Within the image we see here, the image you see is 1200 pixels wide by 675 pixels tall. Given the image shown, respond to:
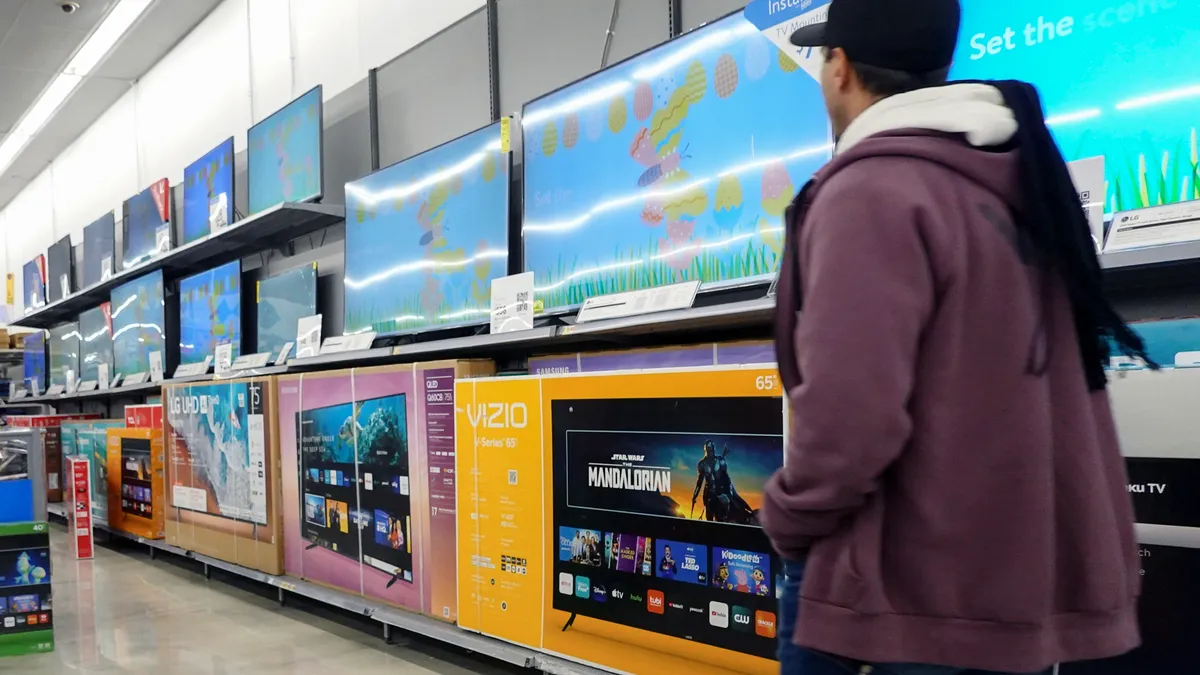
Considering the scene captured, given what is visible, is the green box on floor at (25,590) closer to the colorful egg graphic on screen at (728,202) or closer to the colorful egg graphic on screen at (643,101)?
A: the colorful egg graphic on screen at (643,101)

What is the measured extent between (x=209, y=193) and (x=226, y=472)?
2.30 m

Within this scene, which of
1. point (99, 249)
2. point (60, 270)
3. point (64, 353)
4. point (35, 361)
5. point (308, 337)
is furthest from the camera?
point (35, 361)

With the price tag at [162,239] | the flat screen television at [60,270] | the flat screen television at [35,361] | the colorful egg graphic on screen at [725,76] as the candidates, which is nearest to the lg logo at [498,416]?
the colorful egg graphic on screen at [725,76]

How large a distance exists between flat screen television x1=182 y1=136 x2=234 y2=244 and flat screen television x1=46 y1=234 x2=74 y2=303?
3.61 meters

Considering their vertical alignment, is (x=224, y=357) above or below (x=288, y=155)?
below

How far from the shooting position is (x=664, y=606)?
7.01 feet

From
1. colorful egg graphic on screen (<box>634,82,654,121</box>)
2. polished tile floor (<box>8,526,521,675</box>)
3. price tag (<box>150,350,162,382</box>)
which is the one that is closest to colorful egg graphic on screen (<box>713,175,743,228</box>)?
colorful egg graphic on screen (<box>634,82,654,121</box>)

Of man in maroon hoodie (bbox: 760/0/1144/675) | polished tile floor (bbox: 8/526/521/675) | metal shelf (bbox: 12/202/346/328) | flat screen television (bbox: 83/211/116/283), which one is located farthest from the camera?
flat screen television (bbox: 83/211/116/283)

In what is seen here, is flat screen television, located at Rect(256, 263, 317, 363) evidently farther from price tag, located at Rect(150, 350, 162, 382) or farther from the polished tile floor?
price tag, located at Rect(150, 350, 162, 382)

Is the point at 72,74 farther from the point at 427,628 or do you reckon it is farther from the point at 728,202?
the point at 728,202

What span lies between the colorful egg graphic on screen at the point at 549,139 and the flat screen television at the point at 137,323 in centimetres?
459

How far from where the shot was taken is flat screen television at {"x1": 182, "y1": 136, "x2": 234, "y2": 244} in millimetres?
5637

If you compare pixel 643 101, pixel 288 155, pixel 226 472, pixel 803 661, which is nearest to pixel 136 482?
pixel 226 472

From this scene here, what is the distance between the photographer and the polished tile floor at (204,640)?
10.4 ft
